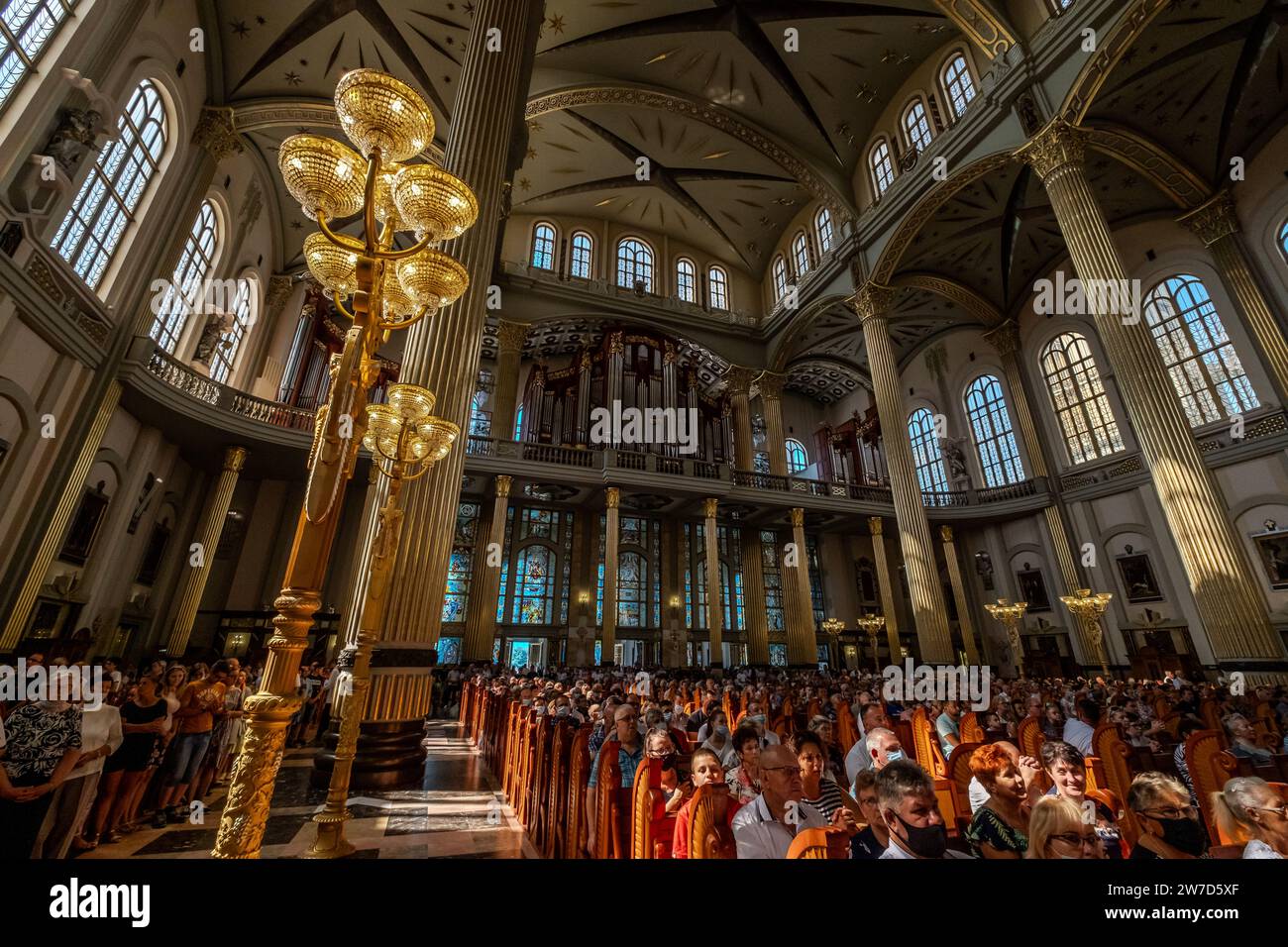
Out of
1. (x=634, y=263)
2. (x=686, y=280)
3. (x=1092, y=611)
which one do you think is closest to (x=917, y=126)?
(x=686, y=280)

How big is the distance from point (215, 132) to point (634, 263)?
1184 centimetres

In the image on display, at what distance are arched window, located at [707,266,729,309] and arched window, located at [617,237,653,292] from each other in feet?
7.77

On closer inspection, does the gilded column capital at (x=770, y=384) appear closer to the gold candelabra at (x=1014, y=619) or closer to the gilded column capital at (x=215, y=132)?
the gold candelabra at (x=1014, y=619)

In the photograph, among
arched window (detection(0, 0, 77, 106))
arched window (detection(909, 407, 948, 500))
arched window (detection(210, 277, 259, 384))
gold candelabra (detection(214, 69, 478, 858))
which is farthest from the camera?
arched window (detection(909, 407, 948, 500))

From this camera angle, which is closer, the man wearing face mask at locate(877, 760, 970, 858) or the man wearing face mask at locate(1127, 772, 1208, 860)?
the man wearing face mask at locate(877, 760, 970, 858)

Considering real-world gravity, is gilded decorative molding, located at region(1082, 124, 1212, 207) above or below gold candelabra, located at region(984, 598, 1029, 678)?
above

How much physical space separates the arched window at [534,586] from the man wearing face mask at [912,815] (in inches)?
577

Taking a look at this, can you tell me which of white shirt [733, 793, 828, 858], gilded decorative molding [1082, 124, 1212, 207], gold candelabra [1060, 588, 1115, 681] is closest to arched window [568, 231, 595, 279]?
gilded decorative molding [1082, 124, 1212, 207]

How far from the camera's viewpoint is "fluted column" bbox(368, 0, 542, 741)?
408 cm

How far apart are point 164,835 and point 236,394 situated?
9773 mm

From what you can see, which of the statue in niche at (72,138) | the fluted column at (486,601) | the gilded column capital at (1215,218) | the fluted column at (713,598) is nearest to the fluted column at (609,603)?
the fluted column at (713,598)

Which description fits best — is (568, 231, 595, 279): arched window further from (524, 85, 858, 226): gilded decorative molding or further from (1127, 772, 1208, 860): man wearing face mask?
(1127, 772, 1208, 860): man wearing face mask
